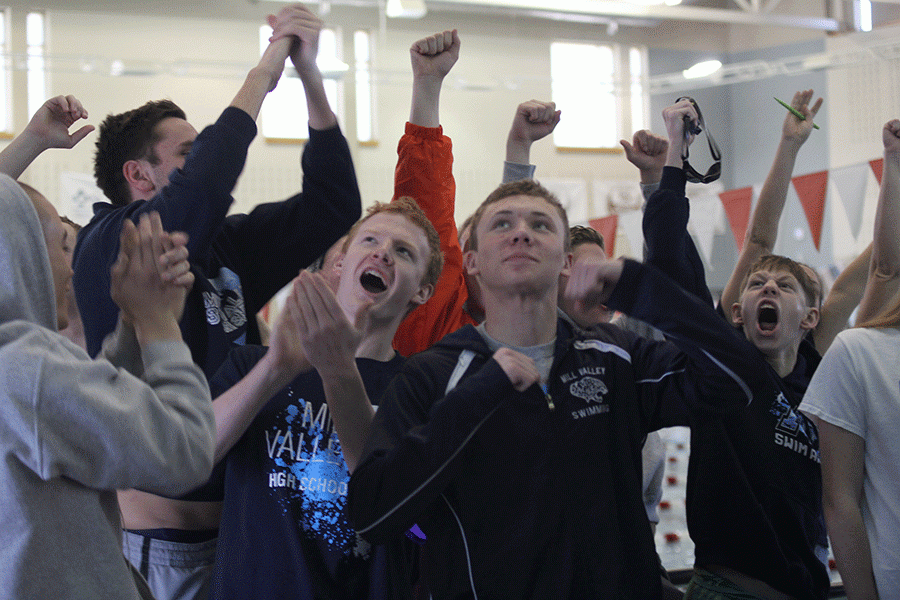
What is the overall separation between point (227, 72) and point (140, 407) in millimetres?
11371

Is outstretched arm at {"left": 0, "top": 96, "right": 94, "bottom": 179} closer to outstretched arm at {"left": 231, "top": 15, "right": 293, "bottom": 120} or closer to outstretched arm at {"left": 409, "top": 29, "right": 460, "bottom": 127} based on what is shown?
outstretched arm at {"left": 231, "top": 15, "right": 293, "bottom": 120}

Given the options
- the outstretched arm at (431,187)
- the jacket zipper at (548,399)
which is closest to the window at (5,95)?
the outstretched arm at (431,187)

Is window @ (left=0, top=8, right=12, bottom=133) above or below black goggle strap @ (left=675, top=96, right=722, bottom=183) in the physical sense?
above

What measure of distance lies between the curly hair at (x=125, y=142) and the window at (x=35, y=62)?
32.0 feet

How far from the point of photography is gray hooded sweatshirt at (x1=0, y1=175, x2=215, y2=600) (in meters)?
1.02

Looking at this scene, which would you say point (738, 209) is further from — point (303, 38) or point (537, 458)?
point (537, 458)

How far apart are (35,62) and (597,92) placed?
8.83 meters

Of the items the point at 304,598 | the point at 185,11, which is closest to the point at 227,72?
the point at 185,11

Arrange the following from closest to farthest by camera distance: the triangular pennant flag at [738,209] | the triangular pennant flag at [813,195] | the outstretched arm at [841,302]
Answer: the outstretched arm at [841,302] → the triangular pennant flag at [813,195] → the triangular pennant flag at [738,209]

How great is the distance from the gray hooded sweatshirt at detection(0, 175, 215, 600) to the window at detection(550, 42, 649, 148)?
12058 mm

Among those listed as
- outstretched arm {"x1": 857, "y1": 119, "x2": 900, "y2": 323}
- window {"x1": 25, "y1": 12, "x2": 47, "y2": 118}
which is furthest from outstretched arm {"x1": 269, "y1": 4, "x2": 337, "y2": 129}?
window {"x1": 25, "y1": 12, "x2": 47, "y2": 118}

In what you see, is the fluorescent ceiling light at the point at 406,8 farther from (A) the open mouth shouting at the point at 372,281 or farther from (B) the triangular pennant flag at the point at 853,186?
(A) the open mouth shouting at the point at 372,281

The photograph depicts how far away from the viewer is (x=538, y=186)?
6.49 ft

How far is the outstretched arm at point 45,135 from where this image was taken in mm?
2135
